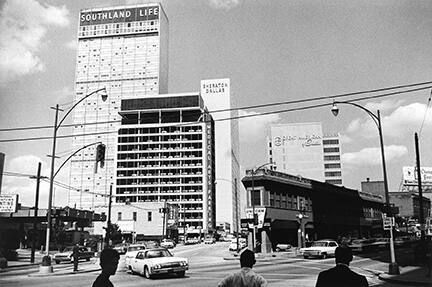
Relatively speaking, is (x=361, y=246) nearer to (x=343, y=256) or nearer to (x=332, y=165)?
(x=343, y=256)

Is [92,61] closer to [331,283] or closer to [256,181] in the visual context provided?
[256,181]

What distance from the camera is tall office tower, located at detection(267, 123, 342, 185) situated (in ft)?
543

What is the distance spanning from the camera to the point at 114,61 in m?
197

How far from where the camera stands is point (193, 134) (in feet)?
511

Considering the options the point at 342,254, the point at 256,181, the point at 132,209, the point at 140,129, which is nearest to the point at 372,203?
the point at 256,181

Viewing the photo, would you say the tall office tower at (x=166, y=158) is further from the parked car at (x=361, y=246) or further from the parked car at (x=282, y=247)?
the parked car at (x=361, y=246)

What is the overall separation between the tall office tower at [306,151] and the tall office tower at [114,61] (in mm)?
56937

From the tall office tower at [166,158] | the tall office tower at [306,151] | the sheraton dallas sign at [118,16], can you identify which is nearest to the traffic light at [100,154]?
the tall office tower at [166,158]

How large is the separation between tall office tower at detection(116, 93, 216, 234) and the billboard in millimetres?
67494

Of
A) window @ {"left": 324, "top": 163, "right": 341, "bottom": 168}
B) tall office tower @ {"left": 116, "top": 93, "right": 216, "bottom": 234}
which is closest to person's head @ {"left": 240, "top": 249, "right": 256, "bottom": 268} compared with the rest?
tall office tower @ {"left": 116, "top": 93, "right": 216, "bottom": 234}

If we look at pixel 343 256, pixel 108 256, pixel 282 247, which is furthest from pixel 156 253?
pixel 282 247

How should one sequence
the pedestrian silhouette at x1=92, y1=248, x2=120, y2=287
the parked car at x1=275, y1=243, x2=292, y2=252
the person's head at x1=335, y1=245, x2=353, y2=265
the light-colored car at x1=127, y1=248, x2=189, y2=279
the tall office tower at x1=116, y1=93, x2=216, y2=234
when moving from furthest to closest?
the tall office tower at x1=116, y1=93, x2=216, y2=234
the parked car at x1=275, y1=243, x2=292, y2=252
the light-colored car at x1=127, y1=248, x2=189, y2=279
the person's head at x1=335, y1=245, x2=353, y2=265
the pedestrian silhouette at x1=92, y1=248, x2=120, y2=287

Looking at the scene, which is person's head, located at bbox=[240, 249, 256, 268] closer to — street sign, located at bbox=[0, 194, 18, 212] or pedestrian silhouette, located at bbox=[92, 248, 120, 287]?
pedestrian silhouette, located at bbox=[92, 248, 120, 287]

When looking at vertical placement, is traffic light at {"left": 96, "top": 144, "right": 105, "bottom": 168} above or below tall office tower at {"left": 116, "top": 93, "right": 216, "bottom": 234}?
below
